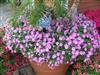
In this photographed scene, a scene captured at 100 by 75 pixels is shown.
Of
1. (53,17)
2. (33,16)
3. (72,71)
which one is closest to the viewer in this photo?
(33,16)

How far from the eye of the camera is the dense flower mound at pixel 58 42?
2.38m

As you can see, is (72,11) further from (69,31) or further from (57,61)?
(57,61)

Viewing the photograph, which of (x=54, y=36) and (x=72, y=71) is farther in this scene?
(x=72, y=71)

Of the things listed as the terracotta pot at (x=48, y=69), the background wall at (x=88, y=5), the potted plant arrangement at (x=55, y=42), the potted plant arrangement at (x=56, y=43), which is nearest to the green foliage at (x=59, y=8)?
the potted plant arrangement at (x=55, y=42)

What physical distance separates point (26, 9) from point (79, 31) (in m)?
0.61

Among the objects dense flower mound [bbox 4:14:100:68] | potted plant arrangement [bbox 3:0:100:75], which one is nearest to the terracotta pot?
potted plant arrangement [bbox 3:0:100:75]

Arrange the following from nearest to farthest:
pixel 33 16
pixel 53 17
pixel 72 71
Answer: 1. pixel 33 16
2. pixel 53 17
3. pixel 72 71

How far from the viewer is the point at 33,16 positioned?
2.36 meters

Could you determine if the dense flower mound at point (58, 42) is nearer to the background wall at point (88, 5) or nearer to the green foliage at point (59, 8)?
the green foliage at point (59, 8)

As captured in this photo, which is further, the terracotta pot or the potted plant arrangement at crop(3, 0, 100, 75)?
the terracotta pot

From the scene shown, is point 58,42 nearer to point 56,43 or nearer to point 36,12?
point 56,43

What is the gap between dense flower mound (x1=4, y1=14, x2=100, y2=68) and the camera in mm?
2383

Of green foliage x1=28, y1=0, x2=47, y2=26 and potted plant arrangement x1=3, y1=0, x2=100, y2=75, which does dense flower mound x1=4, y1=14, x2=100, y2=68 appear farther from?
green foliage x1=28, y1=0, x2=47, y2=26

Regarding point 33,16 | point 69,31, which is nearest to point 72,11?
point 69,31
